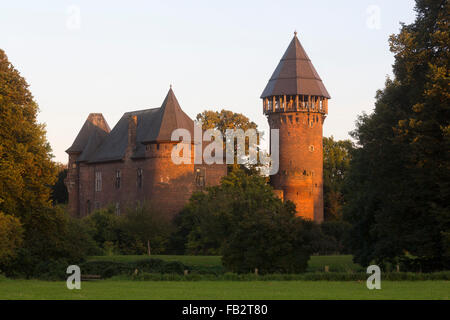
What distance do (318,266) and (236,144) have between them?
125 ft

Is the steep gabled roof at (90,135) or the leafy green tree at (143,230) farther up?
the steep gabled roof at (90,135)

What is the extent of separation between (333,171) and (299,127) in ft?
39.5

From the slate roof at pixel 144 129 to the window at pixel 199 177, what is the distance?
13.3ft

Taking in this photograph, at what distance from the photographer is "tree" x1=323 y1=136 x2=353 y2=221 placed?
9294cm

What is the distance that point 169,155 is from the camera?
2825 inches

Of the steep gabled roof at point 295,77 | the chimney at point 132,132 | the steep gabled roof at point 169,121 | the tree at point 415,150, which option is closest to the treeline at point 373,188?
the tree at point 415,150

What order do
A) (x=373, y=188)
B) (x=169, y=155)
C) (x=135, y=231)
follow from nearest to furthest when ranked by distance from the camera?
(x=373, y=188), (x=135, y=231), (x=169, y=155)

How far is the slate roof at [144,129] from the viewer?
72625 mm

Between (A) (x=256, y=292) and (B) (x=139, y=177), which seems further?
(B) (x=139, y=177)

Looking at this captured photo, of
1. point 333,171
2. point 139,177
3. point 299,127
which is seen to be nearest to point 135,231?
point 139,177

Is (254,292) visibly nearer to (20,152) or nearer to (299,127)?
(20,152)

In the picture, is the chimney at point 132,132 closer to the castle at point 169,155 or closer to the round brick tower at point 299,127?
the castle at point 169,155

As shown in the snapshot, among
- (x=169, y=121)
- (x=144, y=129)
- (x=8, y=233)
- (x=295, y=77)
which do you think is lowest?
(x=8, y=233)

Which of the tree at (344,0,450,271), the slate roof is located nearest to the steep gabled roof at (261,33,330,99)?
the slate roof
